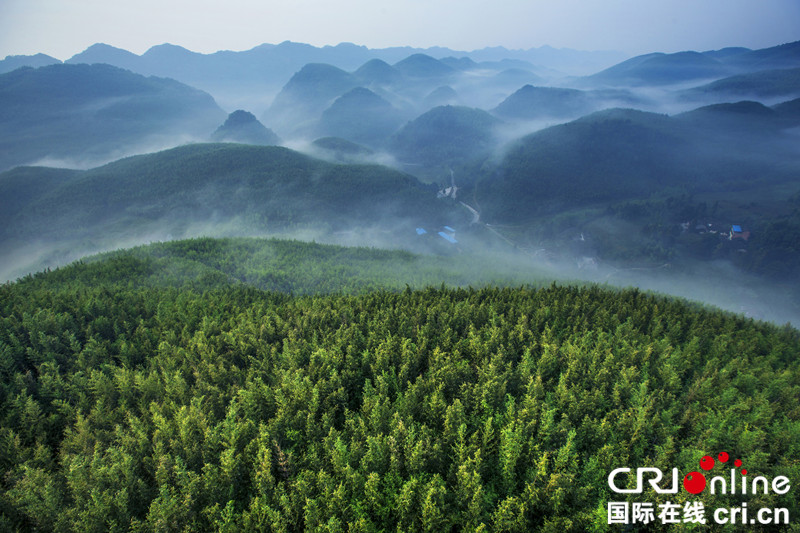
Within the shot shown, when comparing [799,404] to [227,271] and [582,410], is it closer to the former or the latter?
[582,410]

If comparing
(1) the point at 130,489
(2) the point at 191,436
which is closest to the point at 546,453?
(2) the point at 191,436

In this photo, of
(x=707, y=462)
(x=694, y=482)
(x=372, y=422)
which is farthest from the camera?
(x=372, y=422)

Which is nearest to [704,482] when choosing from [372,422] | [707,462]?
[707,462]

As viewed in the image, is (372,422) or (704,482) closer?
(704,482)

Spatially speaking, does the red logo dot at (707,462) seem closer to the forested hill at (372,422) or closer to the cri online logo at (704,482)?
the cri online logo at (704,482)

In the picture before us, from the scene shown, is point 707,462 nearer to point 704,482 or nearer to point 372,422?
point 704,482

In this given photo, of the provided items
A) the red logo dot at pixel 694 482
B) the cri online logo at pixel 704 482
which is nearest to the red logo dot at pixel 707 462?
the cri online logo at pixel 704 482

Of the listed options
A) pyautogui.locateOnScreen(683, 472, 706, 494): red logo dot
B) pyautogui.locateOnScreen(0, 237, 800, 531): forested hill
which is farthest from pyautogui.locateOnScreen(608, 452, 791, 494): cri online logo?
pyautogui.locateOnScreen(0, 237, 800, 531): forested hill
